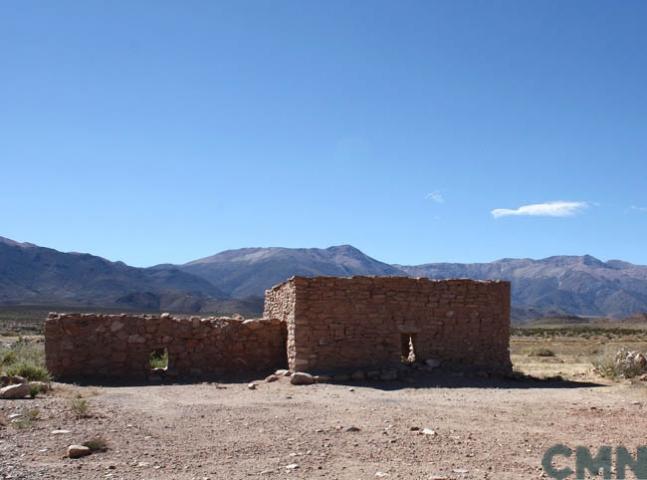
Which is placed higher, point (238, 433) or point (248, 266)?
point (248, 266)

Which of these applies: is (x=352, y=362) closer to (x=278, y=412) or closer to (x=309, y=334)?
(x=309, y=334)

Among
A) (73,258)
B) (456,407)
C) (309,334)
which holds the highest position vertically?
(73,258)

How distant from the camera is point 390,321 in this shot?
53.0 ft

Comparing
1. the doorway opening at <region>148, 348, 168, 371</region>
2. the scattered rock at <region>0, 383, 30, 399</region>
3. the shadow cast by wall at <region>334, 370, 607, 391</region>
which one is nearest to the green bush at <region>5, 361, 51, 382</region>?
the scattered rock at <region>0, 383, 30, 399</region>

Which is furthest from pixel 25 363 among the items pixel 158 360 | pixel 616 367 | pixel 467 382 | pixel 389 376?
pixel 616 367

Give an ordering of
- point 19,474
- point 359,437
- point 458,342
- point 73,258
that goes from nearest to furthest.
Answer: point 19,474, point 359,437, point 458,342, point 73,258

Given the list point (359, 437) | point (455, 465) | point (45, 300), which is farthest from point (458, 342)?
point (45, 300)

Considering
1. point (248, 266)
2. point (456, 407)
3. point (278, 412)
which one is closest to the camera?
point (278, 412)

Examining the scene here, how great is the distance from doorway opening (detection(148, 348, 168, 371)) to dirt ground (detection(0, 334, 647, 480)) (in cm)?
207

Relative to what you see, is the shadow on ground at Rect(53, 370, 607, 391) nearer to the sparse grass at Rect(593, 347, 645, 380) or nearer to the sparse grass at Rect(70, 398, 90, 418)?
the sparse grass at Rect(593, 347, 645, 380)

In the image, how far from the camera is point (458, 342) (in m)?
16.6

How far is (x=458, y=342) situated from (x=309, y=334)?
382 centimetres

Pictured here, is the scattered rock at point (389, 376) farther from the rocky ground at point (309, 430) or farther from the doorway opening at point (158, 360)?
the doorway opening at point (158, 360)

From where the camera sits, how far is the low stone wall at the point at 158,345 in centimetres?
1531
